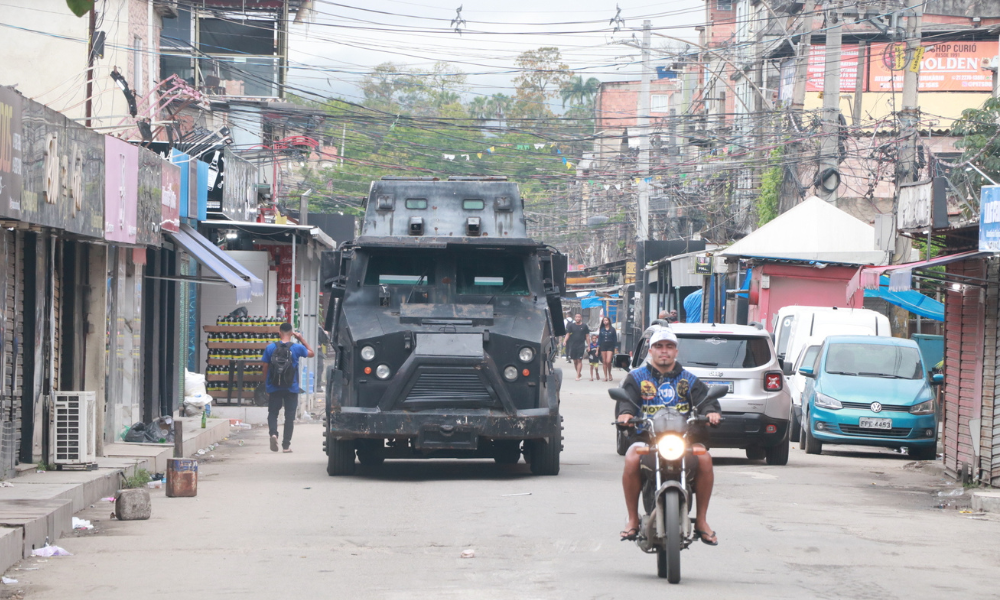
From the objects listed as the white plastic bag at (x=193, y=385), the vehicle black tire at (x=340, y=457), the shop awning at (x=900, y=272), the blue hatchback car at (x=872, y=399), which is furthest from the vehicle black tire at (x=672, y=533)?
the white plastic bag at (x=193, y=385)

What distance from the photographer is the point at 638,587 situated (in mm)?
Answer: 7840

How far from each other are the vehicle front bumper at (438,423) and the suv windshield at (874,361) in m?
7.61

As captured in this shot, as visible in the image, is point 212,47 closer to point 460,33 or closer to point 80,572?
point 460,33

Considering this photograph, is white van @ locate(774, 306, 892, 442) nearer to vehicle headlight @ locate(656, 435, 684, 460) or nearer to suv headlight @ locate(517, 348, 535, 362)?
suv headlight @ locate(517, 348, 535, 362)

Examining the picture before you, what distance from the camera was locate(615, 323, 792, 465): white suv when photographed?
16.6m

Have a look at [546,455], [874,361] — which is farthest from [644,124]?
[546,455]

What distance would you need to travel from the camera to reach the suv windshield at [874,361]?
1973 centimetres

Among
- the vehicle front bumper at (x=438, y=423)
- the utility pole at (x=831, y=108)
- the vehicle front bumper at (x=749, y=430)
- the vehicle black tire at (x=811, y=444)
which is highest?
the utility pole at (x=831, y=108)

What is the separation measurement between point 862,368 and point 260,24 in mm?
24653

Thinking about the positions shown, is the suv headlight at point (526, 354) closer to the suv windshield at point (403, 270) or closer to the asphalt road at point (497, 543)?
the asphalt road at point (497, 543)

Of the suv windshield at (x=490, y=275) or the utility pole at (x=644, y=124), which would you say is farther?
the utility pole at (x=644, y=124)

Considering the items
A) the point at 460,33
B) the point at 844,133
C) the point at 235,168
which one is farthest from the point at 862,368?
the point at 460,33

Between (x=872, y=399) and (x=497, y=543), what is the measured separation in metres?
10.7

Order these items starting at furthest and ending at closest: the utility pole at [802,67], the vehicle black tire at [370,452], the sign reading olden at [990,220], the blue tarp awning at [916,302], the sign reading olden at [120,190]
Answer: the utility pole at [802,67] < the blue tarp awning at [916,302] < the vehicle black tire at [370,452] < the sign reading olden at [120,190] < the sign reading olden at [990,220]
